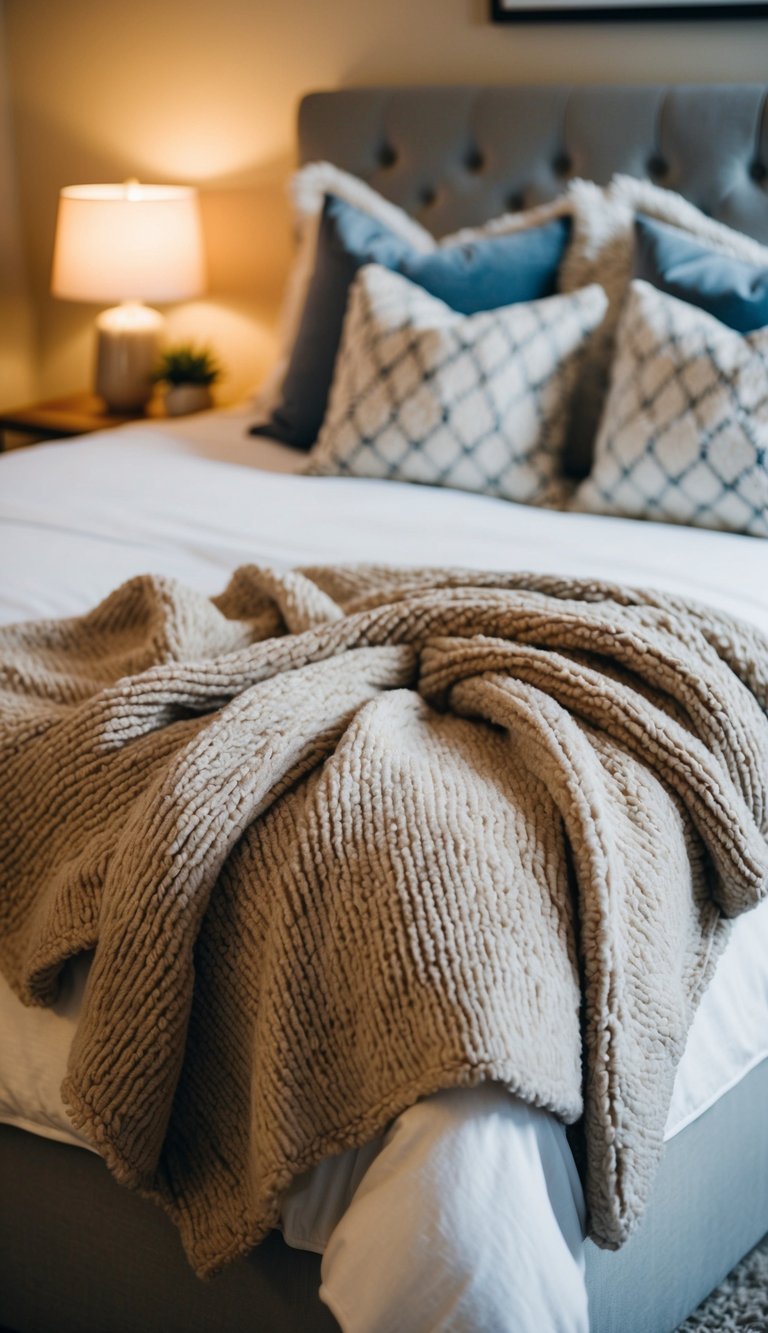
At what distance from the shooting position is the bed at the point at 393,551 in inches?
42.6

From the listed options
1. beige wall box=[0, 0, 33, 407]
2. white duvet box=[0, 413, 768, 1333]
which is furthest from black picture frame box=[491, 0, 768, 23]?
beige wall box=[0, 0, 33, 407]

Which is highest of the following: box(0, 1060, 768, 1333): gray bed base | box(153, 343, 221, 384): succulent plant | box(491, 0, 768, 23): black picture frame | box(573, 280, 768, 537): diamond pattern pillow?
box(491, 0, 768, 23): black picture frame

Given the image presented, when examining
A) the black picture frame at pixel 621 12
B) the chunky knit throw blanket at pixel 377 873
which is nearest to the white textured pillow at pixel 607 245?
the black picture frame at pixel 621 12

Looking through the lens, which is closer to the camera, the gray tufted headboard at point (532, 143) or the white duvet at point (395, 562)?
the white duvet at point (395, 562)

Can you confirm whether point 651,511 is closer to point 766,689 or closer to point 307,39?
point 766,689

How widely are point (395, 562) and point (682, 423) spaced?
0.48 m

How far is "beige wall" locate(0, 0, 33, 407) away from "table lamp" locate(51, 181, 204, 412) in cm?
46

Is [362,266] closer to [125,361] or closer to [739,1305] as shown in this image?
[125,361]

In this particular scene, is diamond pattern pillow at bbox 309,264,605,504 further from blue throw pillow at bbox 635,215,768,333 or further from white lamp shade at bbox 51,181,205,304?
white lamp shade at bbox 51,181,205,304

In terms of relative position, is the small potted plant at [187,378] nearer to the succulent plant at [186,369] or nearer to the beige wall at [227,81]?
the succulent plant at [186,369]

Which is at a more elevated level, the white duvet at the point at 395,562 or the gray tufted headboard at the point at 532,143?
the gray tufted headboard at the point at 532,143

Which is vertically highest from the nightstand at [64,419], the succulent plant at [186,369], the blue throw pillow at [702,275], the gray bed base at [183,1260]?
the blue throw pillow at [702,275]

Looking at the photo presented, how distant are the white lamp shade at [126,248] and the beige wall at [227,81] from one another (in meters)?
0.19

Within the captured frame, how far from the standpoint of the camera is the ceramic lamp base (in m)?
3.14
